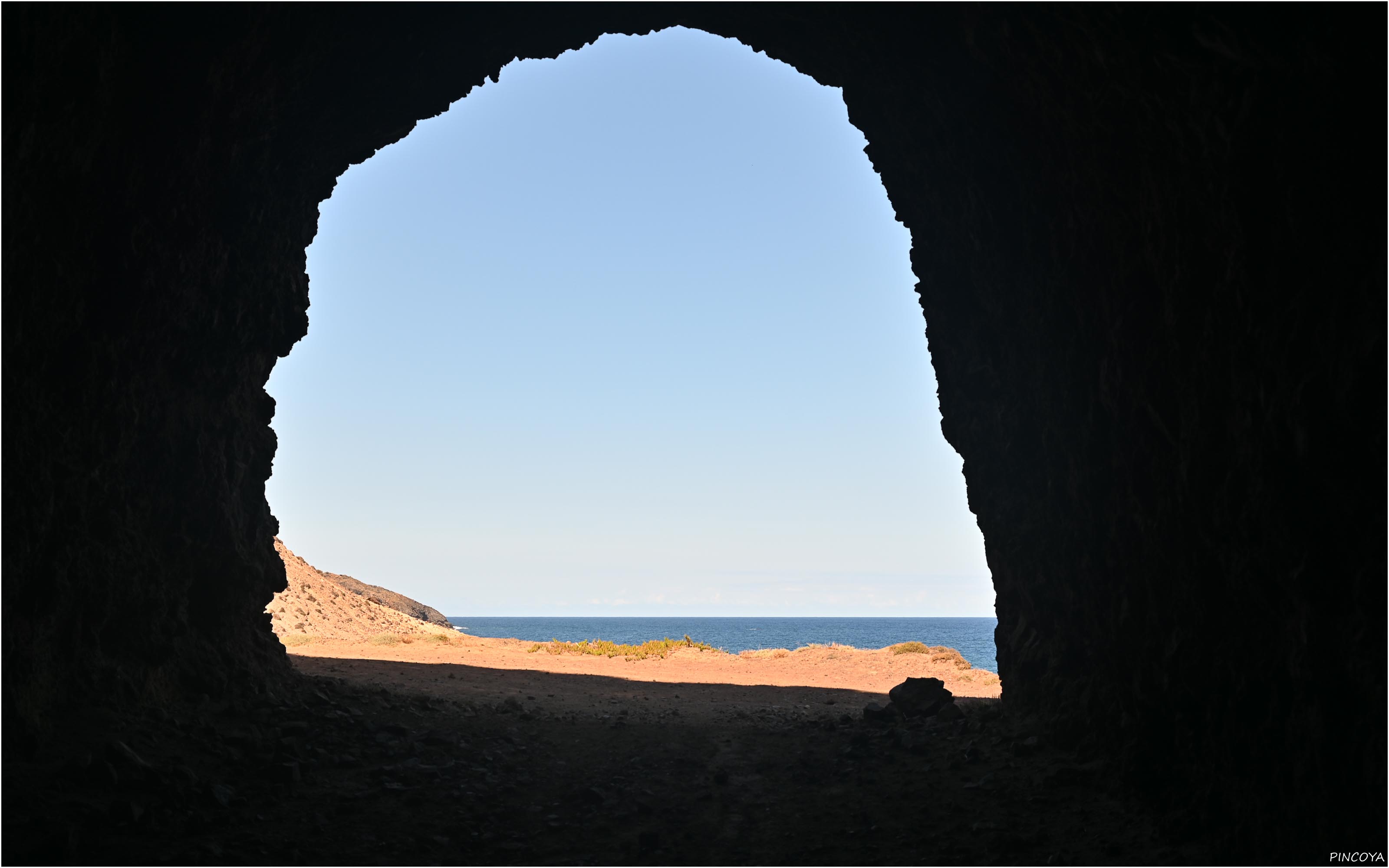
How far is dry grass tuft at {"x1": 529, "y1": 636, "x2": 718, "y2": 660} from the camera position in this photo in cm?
2994

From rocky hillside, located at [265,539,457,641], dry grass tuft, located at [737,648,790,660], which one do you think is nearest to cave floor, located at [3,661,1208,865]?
dry grass tuft, located at [737,648,790,660]

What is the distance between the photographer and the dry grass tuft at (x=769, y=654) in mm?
30469

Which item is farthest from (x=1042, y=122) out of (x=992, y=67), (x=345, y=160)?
(x=345, y=160)

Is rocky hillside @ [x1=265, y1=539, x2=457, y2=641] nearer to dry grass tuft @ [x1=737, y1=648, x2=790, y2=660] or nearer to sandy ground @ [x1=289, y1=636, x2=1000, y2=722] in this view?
sandy ground @ [x1=289, y1=636, x2=1000, y2=722]

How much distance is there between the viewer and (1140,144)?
9.33 meters

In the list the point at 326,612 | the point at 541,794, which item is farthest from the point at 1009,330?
the point at 326,612

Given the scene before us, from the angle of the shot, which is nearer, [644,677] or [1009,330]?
[1009,330]

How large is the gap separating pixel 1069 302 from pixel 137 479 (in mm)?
12724

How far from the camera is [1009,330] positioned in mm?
14219

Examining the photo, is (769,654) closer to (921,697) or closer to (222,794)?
(921,697)

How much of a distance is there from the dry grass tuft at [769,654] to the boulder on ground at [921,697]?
47.4 feet

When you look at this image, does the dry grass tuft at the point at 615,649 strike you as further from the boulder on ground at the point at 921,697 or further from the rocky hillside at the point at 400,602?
the rocky hillside at the point at 400,602

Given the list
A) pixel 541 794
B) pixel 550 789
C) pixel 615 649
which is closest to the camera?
pixel 541 794

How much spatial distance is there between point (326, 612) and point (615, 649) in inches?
682
